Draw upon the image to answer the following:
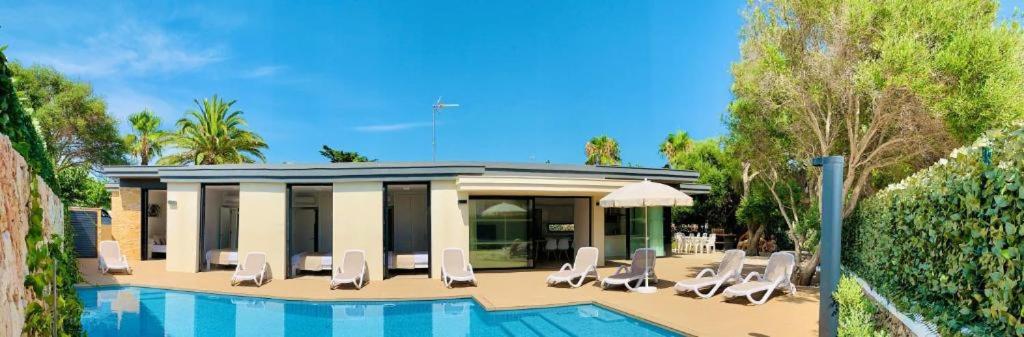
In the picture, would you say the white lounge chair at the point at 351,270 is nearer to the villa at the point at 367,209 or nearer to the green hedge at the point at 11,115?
the villa at the point at 367,209

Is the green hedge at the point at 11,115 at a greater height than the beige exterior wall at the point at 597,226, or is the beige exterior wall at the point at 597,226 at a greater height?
the green hedge at the point at 11,115

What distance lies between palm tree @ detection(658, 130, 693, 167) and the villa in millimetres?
17624

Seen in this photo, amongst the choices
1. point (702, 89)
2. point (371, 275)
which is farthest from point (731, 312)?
point (702, 89)

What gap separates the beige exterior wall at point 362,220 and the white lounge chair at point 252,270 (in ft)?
6.07

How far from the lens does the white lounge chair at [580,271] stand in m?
13.4

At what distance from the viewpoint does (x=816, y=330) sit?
8.29 meters

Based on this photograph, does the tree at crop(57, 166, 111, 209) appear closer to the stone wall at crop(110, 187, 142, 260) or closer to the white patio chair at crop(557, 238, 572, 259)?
the stone wall at crop(110, 187, 142, 260)

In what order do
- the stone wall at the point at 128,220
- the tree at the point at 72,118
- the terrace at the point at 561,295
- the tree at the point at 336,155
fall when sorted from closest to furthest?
the terrace at the point at 561,295 → the stone wall at the point at 128,220 → the tree at the point at 72,118 → the tree at the point at 336,155

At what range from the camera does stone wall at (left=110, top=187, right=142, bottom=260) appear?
18953 mm

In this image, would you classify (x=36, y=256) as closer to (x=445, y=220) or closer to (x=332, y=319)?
(x=332, y=319)

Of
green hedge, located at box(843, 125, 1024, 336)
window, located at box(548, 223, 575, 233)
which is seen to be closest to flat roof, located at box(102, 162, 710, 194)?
window, located at box(548, 223, 575, 233)

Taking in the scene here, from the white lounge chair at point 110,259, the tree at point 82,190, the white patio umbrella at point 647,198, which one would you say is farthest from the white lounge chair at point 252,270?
the tree at point 82,190

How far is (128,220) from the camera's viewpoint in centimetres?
1916

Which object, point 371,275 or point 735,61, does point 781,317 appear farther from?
point 371,275
